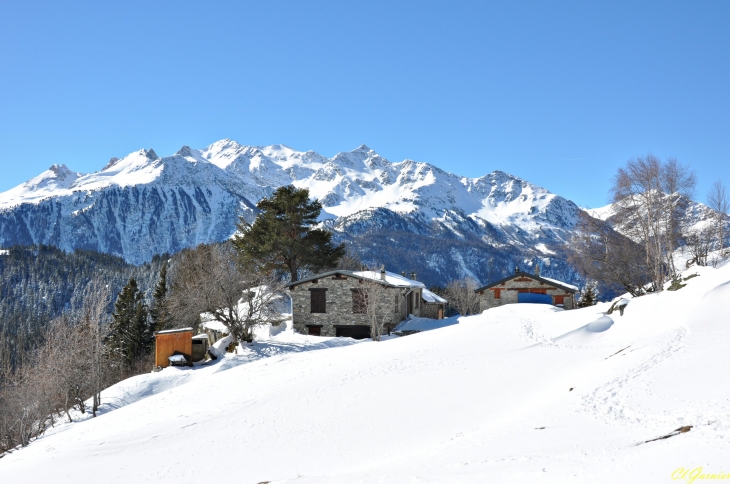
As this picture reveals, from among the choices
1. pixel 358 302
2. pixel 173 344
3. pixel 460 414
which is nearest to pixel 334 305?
pixel 358 302

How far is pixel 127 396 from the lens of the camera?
24828mm

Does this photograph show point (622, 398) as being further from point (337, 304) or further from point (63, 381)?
point (337, 304)

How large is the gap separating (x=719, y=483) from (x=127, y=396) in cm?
2525

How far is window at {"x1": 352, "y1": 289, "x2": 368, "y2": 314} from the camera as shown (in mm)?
34812

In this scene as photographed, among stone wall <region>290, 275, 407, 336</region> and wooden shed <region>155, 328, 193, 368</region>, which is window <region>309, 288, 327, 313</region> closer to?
stone wall <region>290, 275, 407, 336</region>

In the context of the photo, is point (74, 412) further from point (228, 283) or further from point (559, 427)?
point (559, 427)

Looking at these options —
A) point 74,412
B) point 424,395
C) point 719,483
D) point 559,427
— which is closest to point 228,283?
point 74,412

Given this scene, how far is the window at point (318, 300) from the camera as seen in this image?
3531cm

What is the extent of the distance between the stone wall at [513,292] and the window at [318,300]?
13079mm

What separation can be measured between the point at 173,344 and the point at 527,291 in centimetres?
2623

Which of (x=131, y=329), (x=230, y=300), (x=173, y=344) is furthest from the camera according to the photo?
(x=131, y=329)

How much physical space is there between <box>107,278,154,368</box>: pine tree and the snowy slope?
27.1 meters

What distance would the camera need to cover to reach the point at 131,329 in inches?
1829

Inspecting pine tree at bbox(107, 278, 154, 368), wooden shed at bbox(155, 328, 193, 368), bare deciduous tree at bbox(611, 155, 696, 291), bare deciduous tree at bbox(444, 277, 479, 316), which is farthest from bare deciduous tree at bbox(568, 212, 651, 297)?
pine tree at bbox(107, 278, 154, 368)
